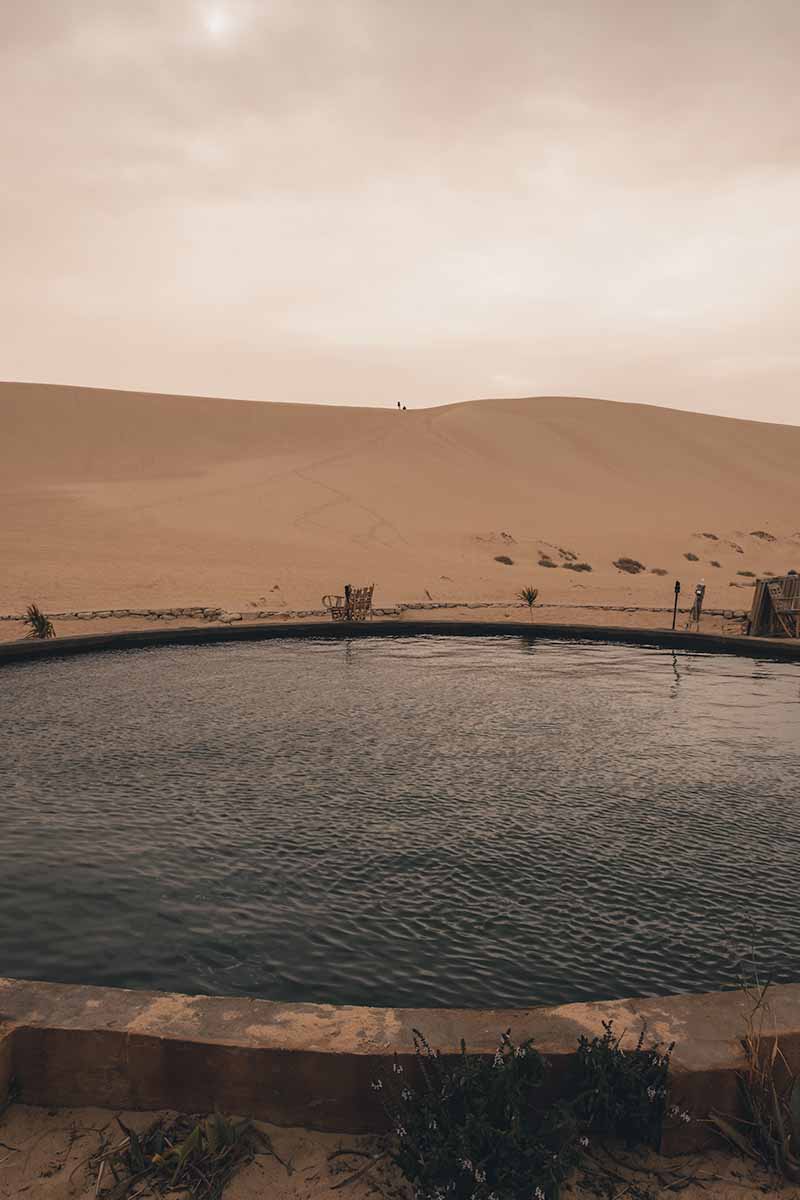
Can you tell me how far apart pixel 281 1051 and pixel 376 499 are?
4970cm

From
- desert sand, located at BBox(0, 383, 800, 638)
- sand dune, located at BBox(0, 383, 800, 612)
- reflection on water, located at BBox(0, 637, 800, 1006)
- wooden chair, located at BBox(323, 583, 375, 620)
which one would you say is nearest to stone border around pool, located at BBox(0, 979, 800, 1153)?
reflection on water, located at BBox(0, 637, 800, 1006)

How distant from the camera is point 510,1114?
312cm

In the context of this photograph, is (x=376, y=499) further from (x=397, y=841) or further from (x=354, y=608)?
(x=397, y=841)

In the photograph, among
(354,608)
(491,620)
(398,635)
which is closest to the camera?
(398,635)

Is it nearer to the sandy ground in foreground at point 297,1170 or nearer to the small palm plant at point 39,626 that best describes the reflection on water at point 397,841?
the sandy ground in foreground at point 297,1170

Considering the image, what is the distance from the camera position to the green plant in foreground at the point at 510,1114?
300cm

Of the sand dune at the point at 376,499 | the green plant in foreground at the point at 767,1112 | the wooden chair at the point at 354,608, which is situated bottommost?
the green plant in foreground at the point at 767,1112

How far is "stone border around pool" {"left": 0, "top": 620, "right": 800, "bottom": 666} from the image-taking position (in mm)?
16844

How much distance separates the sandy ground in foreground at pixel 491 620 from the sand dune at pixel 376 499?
365 cm

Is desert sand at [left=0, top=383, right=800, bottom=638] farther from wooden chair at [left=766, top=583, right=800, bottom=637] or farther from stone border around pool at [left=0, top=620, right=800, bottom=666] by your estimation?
wooden chair at [left=766, top=583, right=800, bottom=637]

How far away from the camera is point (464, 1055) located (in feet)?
10.9

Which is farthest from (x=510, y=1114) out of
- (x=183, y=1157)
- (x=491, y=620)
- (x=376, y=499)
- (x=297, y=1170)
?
(x=376, y=499)

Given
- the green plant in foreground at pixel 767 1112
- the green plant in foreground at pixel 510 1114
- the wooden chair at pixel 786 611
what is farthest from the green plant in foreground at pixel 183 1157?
the wooden chair at pixel 786 611

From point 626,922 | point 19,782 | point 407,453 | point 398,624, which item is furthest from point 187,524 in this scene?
point 626,922
